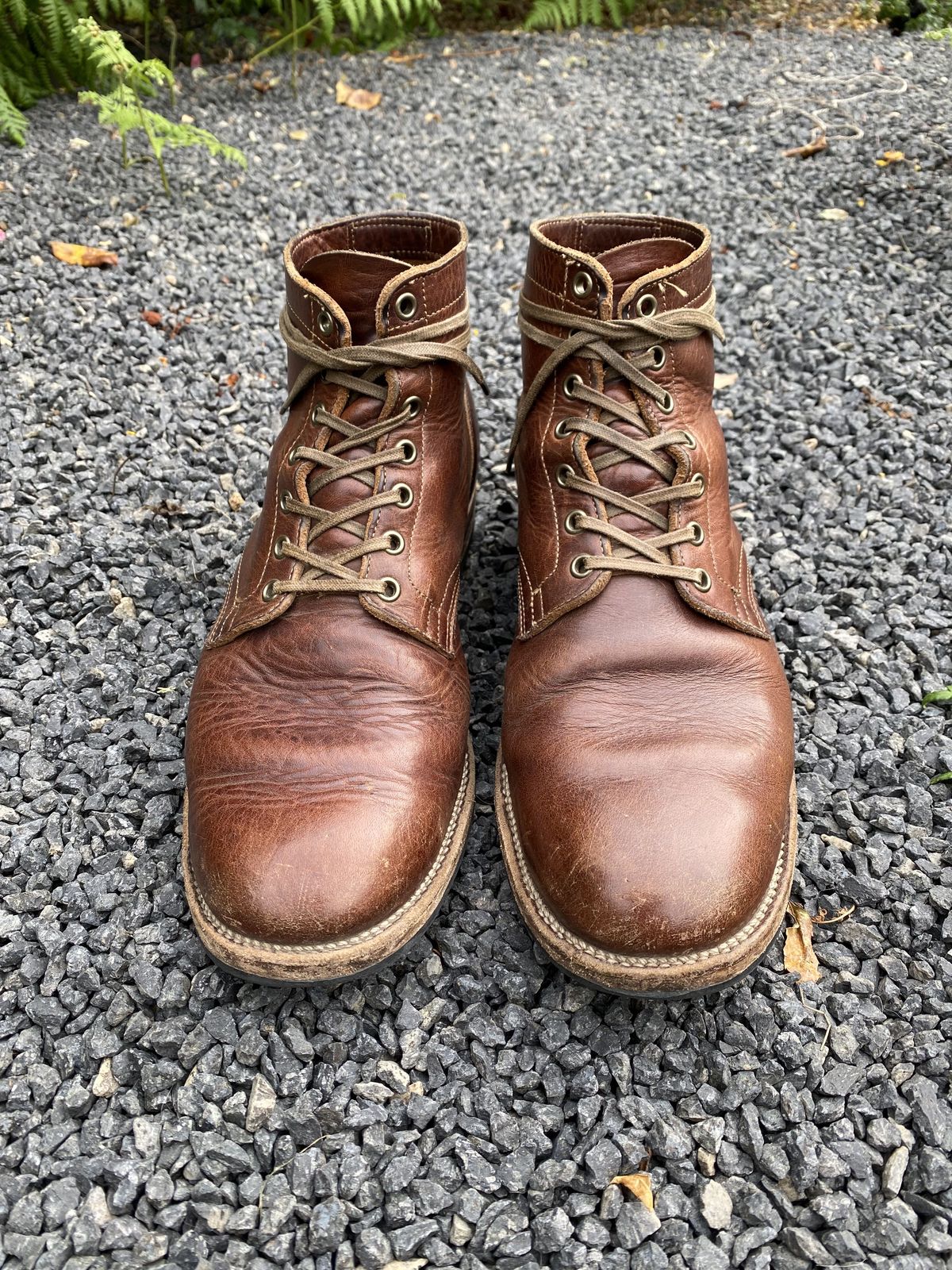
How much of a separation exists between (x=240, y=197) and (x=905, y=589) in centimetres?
364

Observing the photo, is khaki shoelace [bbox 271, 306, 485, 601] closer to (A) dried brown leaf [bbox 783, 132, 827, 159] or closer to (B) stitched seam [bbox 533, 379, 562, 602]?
(B) stitched seam [bbox 533, 379, 562, 602]

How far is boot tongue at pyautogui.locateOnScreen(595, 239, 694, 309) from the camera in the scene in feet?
6.29

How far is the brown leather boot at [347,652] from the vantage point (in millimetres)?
1566

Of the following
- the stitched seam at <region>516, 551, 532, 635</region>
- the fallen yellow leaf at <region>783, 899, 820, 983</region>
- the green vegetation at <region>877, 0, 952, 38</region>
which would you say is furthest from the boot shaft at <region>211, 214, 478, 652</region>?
the green vegetation at <region>877, 0, 952, 38</region>

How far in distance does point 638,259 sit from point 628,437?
14.3 inches

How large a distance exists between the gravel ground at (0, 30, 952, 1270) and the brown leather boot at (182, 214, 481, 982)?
8.6 inches

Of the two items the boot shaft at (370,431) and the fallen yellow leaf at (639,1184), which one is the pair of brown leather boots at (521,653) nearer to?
the boot shaft at (370,431)

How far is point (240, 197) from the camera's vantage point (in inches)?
178

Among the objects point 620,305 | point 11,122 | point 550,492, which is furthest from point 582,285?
point 11,122

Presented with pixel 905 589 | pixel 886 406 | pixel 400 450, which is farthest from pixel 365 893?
pixel 886 406

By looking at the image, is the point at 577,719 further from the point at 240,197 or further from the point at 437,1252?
the point at 240,197

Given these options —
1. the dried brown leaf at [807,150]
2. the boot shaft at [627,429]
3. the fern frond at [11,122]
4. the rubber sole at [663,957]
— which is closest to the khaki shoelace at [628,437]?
the boot shaft at [627,429]

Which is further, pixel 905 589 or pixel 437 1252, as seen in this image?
pixel 905 589

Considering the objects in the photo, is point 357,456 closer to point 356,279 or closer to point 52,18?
point 356,279
